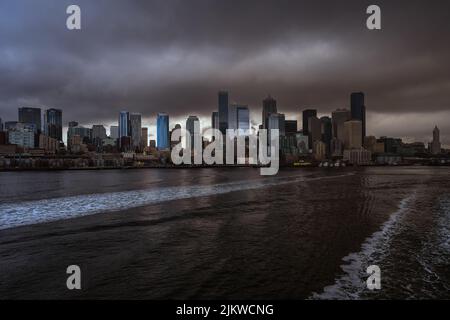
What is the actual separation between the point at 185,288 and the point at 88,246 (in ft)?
28.3

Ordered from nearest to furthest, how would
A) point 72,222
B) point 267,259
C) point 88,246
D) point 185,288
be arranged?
point 185,288 → point 267,259 → point 88,246 → point 72,222

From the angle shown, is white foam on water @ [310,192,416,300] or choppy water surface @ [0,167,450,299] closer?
white foam on water @ [310,192,416,300]

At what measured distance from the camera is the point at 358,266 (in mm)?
14680

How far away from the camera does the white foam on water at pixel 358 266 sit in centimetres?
1164

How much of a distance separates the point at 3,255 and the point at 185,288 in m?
10.1

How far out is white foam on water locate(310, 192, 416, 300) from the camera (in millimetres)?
11641

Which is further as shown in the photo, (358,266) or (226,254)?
(226,254)

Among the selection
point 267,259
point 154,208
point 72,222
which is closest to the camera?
point 267,259

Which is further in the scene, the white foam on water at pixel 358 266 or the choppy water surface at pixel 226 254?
the choppy water surface at pixel 226 254

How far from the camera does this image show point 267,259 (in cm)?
1591
